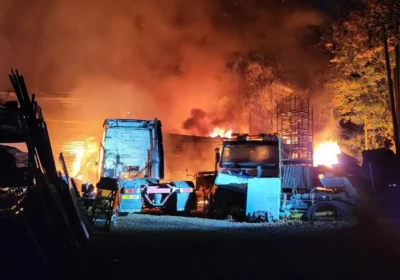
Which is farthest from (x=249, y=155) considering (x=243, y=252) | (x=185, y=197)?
(x=243, y=252)

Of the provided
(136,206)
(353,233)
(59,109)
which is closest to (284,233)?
(353,233)

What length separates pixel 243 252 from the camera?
719cm

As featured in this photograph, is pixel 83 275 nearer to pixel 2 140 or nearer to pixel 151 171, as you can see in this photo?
pixel 2 140

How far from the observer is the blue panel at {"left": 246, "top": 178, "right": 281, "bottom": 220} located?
11352 mm

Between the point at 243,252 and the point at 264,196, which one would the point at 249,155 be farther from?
the point at 243,252

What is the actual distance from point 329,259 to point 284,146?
805cm

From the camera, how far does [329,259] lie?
6.55 m

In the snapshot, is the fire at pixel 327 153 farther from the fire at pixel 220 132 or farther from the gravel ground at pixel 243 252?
the gravel ground at pixel 243 252

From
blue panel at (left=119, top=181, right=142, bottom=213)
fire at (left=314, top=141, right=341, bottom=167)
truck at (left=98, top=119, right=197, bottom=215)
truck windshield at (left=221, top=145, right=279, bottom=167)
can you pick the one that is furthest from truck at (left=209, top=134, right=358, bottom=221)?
fire at (left=314, top=141, right=341, bottom=167)

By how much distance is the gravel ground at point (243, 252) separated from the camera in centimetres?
579

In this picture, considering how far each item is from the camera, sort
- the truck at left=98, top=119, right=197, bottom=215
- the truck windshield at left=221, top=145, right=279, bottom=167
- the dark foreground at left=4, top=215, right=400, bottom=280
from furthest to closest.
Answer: the truck at left=98, top=119, right=197, bottom=215, the truck windshield at left=221, top=145, right=279, bottom=167, the dark foreground at left=4, top=215, right=400, bottom=280

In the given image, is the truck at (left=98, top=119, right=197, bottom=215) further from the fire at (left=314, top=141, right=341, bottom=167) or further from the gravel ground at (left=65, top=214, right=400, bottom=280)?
the fire at (left=314, top=141, right=341, bottom=167)

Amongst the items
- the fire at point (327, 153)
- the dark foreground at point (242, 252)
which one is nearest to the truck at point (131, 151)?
the dark foreground at point (242, 252)

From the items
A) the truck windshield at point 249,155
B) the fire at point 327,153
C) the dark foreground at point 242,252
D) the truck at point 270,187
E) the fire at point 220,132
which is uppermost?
the fire at point 220,132
